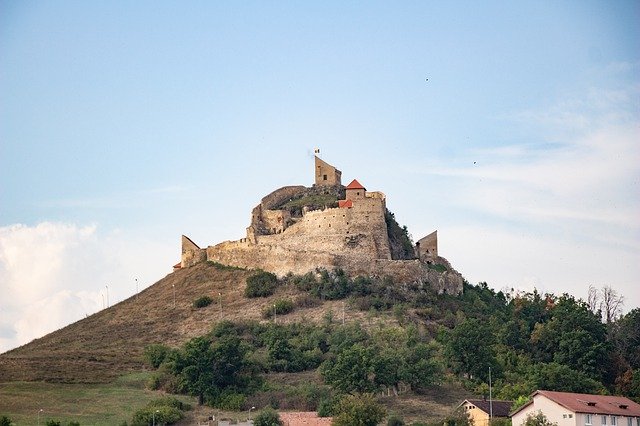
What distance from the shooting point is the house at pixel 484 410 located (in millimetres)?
88812

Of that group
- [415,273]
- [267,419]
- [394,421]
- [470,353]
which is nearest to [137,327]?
[415,273]

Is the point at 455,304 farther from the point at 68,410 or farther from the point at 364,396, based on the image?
the point at 68,410

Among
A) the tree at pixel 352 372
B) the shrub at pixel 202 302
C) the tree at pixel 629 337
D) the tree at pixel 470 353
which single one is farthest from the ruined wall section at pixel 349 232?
the tree at pixel 352 372

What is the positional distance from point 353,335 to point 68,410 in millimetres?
22027

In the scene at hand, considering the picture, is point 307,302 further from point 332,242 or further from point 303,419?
point 303,419

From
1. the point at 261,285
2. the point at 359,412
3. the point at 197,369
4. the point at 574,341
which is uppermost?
the point at 261,285

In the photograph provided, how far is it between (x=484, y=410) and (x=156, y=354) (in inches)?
1181

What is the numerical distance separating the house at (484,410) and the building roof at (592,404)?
329cm

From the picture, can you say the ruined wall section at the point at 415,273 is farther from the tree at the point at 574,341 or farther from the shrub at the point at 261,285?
the tree at the point at 574,341

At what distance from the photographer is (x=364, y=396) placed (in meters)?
93.6

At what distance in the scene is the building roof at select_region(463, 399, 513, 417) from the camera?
→ 8967 cm

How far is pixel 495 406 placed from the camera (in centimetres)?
9100

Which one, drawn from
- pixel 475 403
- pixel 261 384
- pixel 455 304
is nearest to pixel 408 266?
pixel 455 304

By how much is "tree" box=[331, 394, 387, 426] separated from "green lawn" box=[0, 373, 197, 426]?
14.2m
